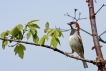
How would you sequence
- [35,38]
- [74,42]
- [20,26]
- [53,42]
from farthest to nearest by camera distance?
[74,42] < [20,26] < [35,38] < [53,42]

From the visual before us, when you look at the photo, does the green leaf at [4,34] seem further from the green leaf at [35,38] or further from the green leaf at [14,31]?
the green leaf at [35,38]

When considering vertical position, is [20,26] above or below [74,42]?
above

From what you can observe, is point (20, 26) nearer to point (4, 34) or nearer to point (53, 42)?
point (4, 34)

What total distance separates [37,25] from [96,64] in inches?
33.0

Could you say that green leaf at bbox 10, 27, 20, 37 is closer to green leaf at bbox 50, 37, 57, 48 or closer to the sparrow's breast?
green leaf at bbox 50, 37, 57, 48

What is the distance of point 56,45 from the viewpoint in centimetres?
210

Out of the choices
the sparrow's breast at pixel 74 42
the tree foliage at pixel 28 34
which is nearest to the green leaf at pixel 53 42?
the tree foliage at pixel 28 34

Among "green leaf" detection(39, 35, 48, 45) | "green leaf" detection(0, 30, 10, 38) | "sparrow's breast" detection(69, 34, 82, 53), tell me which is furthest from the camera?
"sparrow's breast" detection(69, 34, 82, 53)

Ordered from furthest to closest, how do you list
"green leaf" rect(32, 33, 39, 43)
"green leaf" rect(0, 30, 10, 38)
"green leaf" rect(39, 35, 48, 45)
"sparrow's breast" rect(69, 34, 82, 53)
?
"sparrow's breast" rect(69, 34, 82, 53), "green leaf" rect(0, 30, 10, 38), "green leaf" rect(32, 33, 39, 43), "green leaf" rect(39, 35, 48, 45)

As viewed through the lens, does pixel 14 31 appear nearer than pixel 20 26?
Yes

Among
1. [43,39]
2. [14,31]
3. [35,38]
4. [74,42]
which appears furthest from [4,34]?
[74,42]

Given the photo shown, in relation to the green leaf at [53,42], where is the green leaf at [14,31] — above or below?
above

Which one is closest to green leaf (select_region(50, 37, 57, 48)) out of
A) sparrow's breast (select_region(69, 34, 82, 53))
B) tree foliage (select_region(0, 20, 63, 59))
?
tree foliage (select_region(0, 20, 63, 59))

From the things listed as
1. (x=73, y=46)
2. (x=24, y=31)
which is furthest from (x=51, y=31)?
(x=73, y=46)
